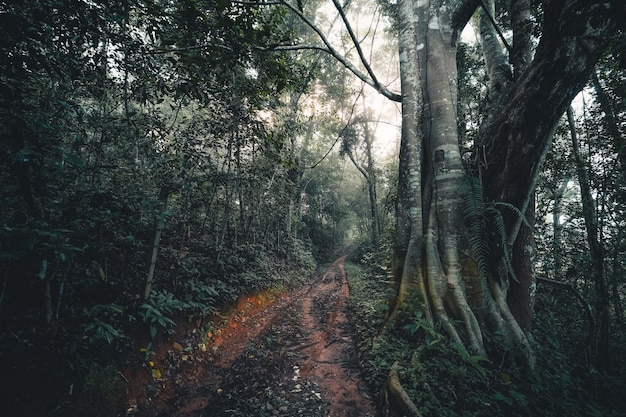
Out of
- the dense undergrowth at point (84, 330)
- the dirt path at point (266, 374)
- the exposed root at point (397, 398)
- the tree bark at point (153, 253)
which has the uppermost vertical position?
the tree bark at point (153, 253)

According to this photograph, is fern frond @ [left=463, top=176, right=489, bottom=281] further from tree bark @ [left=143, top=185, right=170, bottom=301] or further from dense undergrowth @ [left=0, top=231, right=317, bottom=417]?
dense undergrowth @ [left=0, top=231, right=317, bottom=417]

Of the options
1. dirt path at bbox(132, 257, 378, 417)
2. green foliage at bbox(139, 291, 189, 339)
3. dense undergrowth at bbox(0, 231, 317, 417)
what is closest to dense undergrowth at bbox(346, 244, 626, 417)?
dirt path at bbox(132, 257, 378, 417)

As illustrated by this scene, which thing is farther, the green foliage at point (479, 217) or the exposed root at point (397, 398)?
the green foliage at point (479, 217)

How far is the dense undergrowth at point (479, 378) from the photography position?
9.77ft

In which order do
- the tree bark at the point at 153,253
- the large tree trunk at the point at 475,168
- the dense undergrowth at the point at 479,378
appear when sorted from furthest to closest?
the tree bark at the point at 153,253 < the large tree trunk at the point at 475,168 < the dense undergrowth at the point at 479,378

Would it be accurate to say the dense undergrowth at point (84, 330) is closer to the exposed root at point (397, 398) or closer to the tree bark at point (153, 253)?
the tree bark at point (153, 253)

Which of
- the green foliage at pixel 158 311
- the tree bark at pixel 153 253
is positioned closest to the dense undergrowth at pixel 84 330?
the green foliage at pixel 158 311

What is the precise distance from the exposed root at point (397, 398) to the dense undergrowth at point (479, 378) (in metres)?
0.09

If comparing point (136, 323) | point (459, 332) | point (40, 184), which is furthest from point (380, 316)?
point (40, 184)

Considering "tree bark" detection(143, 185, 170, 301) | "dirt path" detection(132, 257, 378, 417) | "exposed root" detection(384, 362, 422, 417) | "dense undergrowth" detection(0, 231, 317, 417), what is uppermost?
"tree bark" detection(143, 185, 170, 301)

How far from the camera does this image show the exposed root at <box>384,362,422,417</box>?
9.20 feet

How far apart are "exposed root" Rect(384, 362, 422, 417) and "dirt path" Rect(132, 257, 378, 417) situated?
0.29 meters

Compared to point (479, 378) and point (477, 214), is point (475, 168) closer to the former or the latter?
point (477, 214)

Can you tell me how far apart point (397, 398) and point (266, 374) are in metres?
1.90
